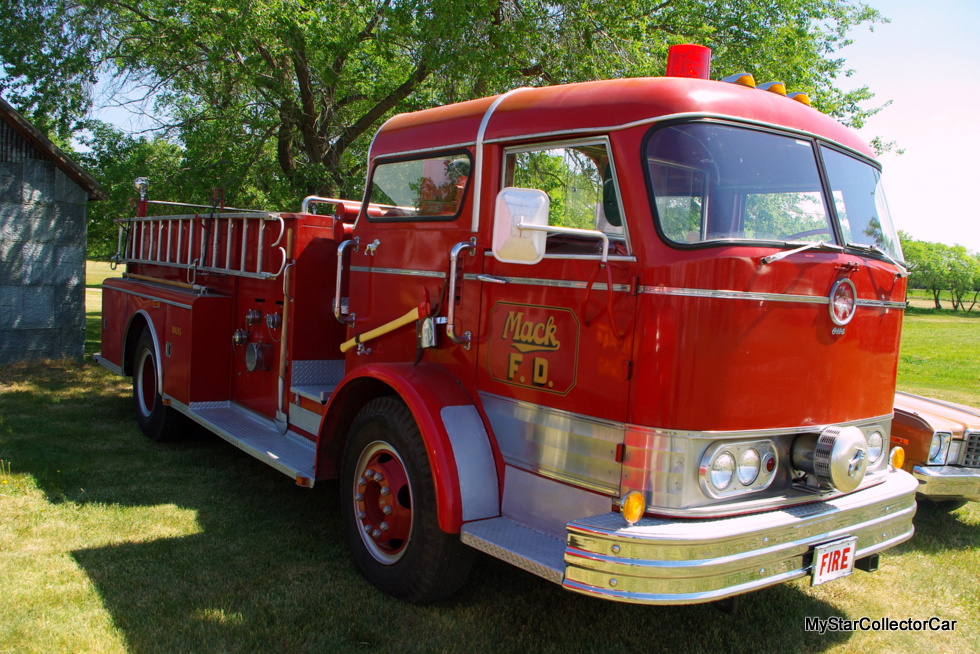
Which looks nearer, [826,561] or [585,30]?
[826,561]

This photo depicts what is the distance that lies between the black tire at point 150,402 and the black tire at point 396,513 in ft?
9.87

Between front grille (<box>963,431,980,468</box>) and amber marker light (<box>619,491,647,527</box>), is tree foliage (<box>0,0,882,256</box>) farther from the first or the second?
amber marker light (<box>619,491,647,527</box>)

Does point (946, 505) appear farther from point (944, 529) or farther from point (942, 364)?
point (942, 364)

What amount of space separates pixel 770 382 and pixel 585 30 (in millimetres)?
7654

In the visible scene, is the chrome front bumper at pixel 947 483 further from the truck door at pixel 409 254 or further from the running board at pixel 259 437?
the running board at pixel 259 437

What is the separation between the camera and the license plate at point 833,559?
3.17 m

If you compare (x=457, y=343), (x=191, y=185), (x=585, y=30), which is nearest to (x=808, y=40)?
(x=585, y=30)

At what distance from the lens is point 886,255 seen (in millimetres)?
3732

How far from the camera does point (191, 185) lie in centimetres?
1195

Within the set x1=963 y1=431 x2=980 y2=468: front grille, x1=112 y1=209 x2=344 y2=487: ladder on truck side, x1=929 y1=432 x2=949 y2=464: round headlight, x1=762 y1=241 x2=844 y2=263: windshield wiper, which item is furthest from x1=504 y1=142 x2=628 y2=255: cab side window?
x1=963 y1=431 x2=980 y2=468: front grille

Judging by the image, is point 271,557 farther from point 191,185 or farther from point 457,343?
point 191,185

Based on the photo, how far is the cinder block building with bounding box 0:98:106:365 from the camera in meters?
10.2

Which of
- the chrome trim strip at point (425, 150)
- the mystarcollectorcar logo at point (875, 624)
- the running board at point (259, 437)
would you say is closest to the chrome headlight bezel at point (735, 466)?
the mystarcollectorcar logo at point (875, 624)

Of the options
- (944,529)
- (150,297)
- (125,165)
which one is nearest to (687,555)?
(944,529)
